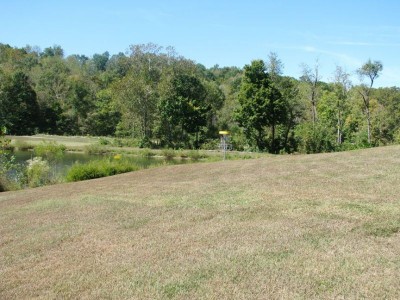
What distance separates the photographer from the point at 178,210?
9.52 meters

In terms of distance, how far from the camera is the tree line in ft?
147

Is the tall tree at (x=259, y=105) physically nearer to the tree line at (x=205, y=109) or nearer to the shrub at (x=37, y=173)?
the tree line at (x=205, y=109)

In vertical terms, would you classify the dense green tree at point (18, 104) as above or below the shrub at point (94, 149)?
above

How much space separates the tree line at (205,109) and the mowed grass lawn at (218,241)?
79.4ft

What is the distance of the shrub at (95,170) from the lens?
20.8 m

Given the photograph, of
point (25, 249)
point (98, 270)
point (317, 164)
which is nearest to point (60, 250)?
point (25, 249)

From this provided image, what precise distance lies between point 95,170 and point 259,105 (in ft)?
83.1

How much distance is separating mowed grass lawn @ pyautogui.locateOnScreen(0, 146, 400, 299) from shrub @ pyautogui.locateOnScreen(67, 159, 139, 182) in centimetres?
824

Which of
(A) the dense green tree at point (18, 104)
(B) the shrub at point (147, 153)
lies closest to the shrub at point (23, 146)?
(B) the shrub at point (147, 153)

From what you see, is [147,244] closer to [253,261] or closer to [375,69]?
[253,261]

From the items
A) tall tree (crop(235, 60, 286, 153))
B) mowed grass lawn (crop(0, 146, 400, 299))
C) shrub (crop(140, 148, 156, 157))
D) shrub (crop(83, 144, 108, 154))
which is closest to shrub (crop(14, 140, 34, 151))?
shrub (crop(83, 144, 108, 154))

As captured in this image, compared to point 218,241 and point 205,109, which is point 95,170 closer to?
point 218,241

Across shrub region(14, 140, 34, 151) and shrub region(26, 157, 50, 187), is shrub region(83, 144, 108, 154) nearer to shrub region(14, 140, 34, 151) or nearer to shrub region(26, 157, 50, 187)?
shrub region(14, 140, 34, 151)

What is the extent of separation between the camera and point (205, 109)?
52.4 meters
